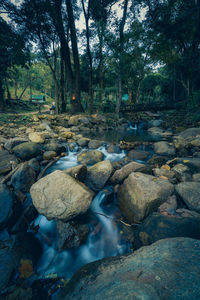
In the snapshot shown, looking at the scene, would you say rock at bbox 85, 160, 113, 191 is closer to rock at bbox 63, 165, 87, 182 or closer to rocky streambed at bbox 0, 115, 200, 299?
rocky streambed at bbox 0, 115, 200, 299

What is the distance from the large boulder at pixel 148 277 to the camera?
1.15m

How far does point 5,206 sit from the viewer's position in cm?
275

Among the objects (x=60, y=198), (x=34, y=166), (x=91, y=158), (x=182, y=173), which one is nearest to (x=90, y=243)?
(x=60, y=198)

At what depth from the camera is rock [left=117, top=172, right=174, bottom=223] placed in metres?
2.79

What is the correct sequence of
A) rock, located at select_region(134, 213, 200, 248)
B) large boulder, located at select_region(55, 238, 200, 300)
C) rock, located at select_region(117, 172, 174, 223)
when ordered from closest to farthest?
large boulder, located at select_region(55, 238, 200, 300) < rock, located at select_region(134, 213, 200, 248) < rock, located at select_region(117, 172, 174, 223)

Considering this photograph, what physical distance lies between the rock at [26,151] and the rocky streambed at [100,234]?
25cm

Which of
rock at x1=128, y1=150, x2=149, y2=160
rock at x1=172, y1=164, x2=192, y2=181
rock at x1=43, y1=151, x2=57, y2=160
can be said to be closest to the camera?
rock at x1=172, y1=164, x2=192, y2=181

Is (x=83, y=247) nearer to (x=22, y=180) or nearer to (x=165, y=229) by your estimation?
(x=165, y=229)

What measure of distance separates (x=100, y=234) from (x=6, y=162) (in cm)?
376

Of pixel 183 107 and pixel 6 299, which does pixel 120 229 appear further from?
pixel 183 107

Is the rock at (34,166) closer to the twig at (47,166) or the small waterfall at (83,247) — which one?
the twig at (47,166)

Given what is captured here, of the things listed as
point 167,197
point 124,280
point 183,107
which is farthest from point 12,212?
point 183,107

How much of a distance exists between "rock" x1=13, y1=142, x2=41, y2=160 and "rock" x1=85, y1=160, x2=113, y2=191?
2.40 meters

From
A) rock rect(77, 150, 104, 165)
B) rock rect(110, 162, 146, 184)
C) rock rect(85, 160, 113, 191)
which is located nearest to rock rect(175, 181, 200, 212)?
rock rect(110, 162, 146, 184)
